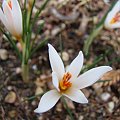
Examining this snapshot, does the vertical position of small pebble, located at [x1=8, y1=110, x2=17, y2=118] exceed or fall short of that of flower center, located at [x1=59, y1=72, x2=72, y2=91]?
it falls short

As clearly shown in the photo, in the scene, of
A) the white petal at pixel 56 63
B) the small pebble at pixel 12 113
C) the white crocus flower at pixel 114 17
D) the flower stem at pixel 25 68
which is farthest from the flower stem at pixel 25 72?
the white crocus flower at pixel 114 17

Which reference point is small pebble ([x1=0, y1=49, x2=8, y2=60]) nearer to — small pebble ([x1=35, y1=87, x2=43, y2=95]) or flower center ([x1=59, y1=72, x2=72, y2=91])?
small pebble ([x1=35, y1=87, x2=43, y2=95])

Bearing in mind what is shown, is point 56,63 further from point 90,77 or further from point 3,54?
point 3,54

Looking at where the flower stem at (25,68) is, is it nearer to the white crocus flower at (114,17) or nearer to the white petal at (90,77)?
the white petal at (90,77)

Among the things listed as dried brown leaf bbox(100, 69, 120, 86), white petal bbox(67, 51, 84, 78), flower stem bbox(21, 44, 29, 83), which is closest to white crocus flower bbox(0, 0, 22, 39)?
flower stem bbox(21, 44, 29, 83)

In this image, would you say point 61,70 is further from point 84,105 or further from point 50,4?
point 50,4

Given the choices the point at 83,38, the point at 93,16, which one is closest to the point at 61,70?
the point at 83,38

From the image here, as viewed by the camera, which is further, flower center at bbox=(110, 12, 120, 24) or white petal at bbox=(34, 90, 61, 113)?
flower center at bbox=(110, 12, 120, 24)
